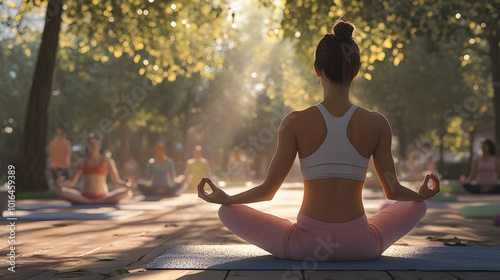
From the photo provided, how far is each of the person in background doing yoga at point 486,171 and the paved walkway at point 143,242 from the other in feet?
22.9

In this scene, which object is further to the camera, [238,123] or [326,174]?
[238,123]

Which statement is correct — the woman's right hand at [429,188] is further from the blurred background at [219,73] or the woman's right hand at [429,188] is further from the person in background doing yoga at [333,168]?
the blurred background at [219,73]

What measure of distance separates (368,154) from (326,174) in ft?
1.19

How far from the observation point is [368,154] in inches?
171

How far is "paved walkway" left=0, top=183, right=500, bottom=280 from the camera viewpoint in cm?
396

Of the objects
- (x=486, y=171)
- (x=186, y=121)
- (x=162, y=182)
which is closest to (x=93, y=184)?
(x=162, y=182)

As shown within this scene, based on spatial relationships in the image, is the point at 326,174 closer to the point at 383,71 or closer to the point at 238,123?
the point at 383,71

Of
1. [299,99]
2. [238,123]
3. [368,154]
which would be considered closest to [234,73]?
[238,123]

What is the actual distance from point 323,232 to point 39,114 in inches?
540

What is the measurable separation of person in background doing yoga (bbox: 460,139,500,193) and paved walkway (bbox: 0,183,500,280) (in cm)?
698

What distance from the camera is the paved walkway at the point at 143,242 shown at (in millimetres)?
3955

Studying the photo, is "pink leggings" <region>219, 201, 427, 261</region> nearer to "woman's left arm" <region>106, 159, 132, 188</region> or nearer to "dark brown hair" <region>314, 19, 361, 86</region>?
"dark brown hair" <region>314, 19, 361, 86</region>

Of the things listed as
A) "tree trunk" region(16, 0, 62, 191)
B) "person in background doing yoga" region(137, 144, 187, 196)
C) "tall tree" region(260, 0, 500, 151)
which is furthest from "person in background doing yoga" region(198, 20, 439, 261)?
"tree trunk" region(16, 0, 62, 191)

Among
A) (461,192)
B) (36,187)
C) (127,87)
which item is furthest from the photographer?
(127,87)
